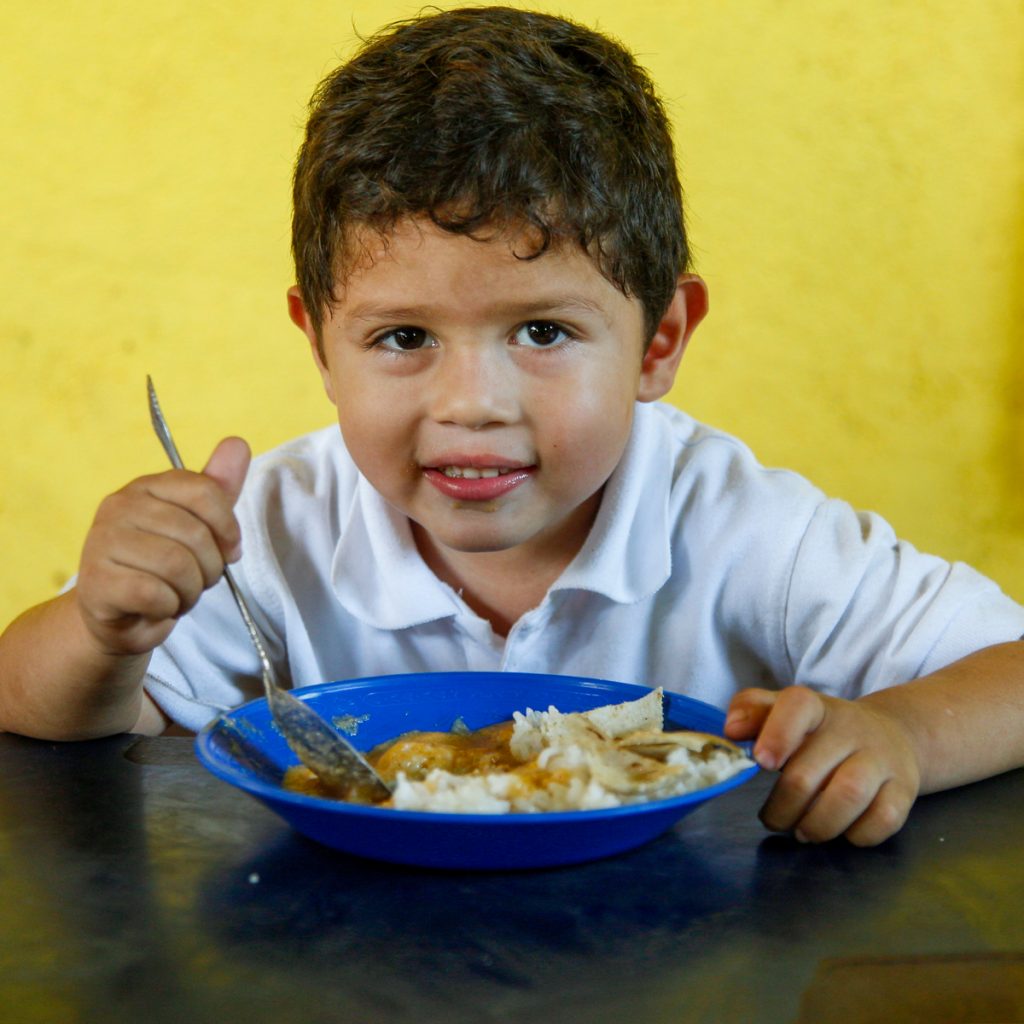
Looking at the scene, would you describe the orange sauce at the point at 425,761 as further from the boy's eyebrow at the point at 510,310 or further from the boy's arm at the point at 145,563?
the boy's eyebrow at the point at 510,310

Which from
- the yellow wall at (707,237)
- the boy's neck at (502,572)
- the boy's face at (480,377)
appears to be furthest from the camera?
the yellow wall at (707,237)

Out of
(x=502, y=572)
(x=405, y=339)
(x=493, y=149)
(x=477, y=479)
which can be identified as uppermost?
(x=493, y=149)

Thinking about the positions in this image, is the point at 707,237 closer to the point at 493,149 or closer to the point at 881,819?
the point at 493,149

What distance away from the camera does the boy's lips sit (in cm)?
98

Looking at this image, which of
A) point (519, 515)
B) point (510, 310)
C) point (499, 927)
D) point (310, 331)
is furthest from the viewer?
point (310, 331)

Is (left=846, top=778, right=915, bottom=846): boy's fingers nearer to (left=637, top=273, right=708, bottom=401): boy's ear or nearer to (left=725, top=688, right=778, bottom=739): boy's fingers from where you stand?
(left=725, top=688, right=778, bottom=739): boy's fingers

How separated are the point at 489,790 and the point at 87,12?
1.94 m

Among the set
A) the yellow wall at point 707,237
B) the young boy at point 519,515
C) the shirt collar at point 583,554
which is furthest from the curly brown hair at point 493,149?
the yellow wall at point 707,237

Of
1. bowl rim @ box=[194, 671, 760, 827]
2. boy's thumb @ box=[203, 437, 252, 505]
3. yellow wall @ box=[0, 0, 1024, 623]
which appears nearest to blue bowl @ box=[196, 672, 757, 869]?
bowl rim @ box=[194, 671, 760, 827]

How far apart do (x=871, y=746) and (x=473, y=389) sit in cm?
35

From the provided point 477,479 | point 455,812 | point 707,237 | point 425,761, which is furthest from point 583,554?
point 707,237

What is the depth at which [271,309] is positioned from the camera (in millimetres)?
2232

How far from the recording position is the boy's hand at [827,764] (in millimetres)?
716

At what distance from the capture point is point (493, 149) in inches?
36.4
